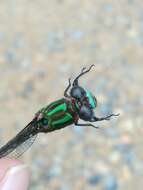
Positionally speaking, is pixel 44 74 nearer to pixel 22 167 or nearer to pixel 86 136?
pixel 86 136

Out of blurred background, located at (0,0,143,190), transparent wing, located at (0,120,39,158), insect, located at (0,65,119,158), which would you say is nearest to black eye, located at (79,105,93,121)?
insect, located at (0,65,119,158)

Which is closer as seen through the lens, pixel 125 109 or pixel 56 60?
pixel 125 109

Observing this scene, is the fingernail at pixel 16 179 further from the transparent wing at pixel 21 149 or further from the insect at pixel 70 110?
the insect at pixel 70 110

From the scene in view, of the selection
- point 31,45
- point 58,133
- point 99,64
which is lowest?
point 58,133

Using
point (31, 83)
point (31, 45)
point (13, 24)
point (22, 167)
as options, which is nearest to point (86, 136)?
point (31, 83)

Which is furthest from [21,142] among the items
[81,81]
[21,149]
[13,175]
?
[81,81]

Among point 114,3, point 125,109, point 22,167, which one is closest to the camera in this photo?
point 22,167

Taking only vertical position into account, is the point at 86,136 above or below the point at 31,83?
below

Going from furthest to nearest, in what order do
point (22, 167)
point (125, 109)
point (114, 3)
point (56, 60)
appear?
1. point (114, 3)
2. point (56, 60)
3. point (125, 109)
4. point (22, 167)
